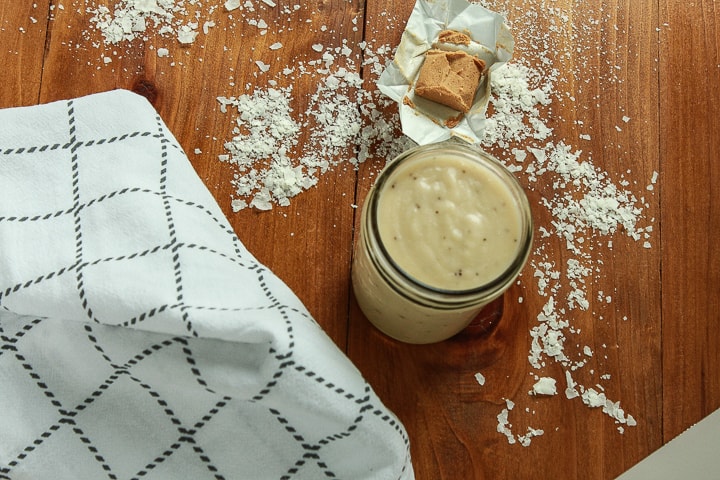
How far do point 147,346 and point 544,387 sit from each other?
34 cm

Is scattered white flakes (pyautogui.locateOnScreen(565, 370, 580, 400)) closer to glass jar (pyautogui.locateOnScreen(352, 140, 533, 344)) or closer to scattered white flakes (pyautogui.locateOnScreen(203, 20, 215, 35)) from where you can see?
glass jar (pyautogui.locateOnScreen(352, 140, 533, 344))

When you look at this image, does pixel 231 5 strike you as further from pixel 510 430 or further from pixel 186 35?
pixel 510 430

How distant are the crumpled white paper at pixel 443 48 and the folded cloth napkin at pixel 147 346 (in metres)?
0.20

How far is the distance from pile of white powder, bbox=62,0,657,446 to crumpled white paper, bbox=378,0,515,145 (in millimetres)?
16

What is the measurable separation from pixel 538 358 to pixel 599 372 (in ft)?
0.19

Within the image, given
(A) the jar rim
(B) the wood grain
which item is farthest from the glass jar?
(B) the wood grain

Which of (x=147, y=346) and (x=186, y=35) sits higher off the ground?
(x=186, y=35)

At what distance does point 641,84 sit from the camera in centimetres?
72

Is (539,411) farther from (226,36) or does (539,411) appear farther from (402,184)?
(226,36)

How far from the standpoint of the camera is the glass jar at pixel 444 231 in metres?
0.52

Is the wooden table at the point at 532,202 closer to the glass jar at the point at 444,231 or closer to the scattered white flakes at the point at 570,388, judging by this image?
the scattered white flakes at the point at 570,388

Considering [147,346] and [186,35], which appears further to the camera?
[186,35]

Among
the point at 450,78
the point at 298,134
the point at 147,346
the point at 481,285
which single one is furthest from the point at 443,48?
the point at 147,346

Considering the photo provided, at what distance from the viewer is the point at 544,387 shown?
0.65 metres
